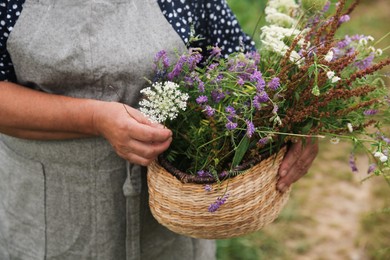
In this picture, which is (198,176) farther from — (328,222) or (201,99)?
(328,222)

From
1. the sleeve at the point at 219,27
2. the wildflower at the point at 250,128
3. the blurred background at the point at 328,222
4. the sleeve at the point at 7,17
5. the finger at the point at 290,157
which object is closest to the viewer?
the wildflower at the point at 250,128

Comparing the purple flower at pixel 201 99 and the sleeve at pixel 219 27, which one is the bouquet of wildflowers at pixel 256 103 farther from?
the sleeve at pixel 219 27

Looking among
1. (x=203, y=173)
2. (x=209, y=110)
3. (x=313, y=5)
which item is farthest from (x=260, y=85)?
(x=313, y=5)

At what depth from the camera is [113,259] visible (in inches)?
65.2

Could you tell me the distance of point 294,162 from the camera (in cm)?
149

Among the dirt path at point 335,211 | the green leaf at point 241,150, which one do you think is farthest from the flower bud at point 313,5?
the dirt path at point 335,211

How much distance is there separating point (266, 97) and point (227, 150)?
173 millimetres

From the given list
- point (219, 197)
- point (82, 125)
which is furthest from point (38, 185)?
point (219, 197)

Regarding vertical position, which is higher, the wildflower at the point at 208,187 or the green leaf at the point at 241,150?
the green leaf at the point at 241,150

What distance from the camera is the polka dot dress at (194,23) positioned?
1.37m

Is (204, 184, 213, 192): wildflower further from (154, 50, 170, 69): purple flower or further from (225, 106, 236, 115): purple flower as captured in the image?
(154, 50, 170, 69): purple flower

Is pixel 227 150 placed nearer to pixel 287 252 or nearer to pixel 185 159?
pixel 185 159

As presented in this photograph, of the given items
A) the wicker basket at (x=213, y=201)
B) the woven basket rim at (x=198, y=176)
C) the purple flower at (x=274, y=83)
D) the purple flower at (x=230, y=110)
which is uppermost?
the purple flower at (x=274, y=83)

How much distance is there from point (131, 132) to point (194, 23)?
18.0 inches
